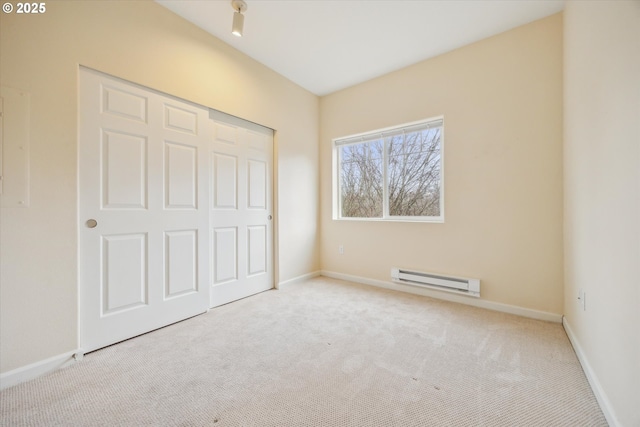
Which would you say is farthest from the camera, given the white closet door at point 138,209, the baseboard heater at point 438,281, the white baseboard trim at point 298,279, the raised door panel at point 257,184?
the white baseboard trim at point 298,279

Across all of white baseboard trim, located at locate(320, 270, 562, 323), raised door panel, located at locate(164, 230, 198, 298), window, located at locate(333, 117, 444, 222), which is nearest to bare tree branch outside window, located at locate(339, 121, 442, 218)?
window, located at locate(333, 117, 444, 222)

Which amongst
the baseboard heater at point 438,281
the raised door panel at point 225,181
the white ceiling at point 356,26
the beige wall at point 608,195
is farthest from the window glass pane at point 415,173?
the raised door panel at point 225,181

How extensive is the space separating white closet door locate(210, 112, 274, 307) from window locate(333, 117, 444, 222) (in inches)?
47.0

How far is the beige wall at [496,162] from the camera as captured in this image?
2252mm

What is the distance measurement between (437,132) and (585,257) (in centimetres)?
187

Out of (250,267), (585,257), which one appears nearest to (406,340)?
(585,257)

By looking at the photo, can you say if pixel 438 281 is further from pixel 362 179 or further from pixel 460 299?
pixel 362 179

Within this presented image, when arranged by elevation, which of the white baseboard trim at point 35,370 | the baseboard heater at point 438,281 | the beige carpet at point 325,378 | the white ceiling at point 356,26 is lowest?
the beige carpet at point 325,378

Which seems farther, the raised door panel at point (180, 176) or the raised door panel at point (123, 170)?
the raised door panel at point (180, 176)

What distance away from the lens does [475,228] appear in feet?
8.63

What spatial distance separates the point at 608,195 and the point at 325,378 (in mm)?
1830

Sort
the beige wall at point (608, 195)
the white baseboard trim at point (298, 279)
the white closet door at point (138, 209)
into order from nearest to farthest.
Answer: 1. the beige wall at point (608, 195)
2. the white closet door at point (138, 209)
3. the white baseboard trim at point (298, 279)

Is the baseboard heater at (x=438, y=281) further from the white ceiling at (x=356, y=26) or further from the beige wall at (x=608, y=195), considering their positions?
the white ceiling at (x=356, y=26)

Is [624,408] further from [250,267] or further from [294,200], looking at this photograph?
[294,200]
